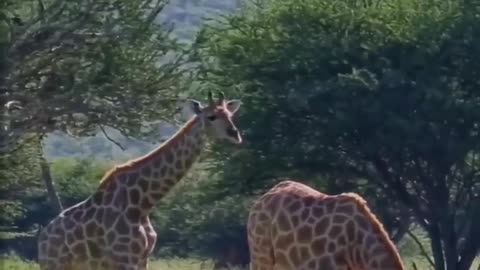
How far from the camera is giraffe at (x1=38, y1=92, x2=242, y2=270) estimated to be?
13.3m

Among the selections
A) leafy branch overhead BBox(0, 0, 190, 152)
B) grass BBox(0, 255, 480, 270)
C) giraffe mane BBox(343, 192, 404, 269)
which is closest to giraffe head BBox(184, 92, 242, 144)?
giraffe mane BBox(343, 192, 404, 269)

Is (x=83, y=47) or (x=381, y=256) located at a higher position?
(x=381, y=256)

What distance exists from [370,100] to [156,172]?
10406 millimetres

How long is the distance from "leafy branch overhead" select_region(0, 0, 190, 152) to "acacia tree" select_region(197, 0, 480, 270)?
1074 mm

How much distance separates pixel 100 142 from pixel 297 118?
181 ft

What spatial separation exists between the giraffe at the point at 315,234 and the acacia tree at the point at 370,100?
9.63m

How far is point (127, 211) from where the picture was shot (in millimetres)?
13438

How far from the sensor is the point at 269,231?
45.2ft

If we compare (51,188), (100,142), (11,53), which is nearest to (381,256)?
(11,53)

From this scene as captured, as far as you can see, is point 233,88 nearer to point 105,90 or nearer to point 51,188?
point 105,90

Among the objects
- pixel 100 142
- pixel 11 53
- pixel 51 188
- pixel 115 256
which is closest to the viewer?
pixel 115 256

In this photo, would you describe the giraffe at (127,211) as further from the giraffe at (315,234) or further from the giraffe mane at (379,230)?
the giraffe mane at (379,230)

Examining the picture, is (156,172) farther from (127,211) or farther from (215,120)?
(215,120)

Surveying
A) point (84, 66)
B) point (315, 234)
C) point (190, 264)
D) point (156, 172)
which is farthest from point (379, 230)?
point (190, 264)
